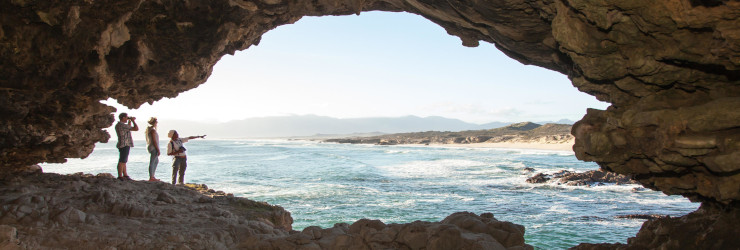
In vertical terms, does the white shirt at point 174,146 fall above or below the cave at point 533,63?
below

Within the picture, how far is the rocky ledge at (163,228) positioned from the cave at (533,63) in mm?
1465

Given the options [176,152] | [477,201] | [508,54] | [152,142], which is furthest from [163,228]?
[477,201]

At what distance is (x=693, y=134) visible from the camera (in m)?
3.83

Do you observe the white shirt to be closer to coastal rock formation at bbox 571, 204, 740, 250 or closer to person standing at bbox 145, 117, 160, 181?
person standing at bbox 145, 117, 160, 181

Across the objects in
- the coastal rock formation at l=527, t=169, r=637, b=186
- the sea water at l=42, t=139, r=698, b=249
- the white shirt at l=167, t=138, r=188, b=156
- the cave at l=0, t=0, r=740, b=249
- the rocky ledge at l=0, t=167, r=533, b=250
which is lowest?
the sea water at l=42, t=139, r=698, b=249

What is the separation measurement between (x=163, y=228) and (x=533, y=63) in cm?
666

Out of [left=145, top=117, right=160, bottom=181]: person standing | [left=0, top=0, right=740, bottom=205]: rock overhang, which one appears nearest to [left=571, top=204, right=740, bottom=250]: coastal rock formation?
[left=0, top=0, right=740, bottom=205]: rock overhang

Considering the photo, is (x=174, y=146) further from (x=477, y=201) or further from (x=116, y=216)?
(x=477, y=201)

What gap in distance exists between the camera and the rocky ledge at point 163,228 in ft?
16.3

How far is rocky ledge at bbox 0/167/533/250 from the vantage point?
4969 millimetres

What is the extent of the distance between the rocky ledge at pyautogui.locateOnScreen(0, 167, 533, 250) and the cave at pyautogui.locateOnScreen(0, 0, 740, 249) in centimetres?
147

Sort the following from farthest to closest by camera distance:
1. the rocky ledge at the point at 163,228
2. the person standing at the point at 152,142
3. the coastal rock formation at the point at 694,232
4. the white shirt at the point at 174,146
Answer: the white shirt at the point at 174,146 < the person standing at the point at 152,142 < the rocky ledge at the point at 163,228 < the coastal rock formation at the point at 694,232

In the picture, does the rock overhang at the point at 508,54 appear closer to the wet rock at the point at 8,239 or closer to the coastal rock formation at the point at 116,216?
the coastal rock formation at the point at 116,216

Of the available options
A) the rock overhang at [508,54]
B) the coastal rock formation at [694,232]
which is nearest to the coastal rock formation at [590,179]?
the rock overhang at [508,54]
